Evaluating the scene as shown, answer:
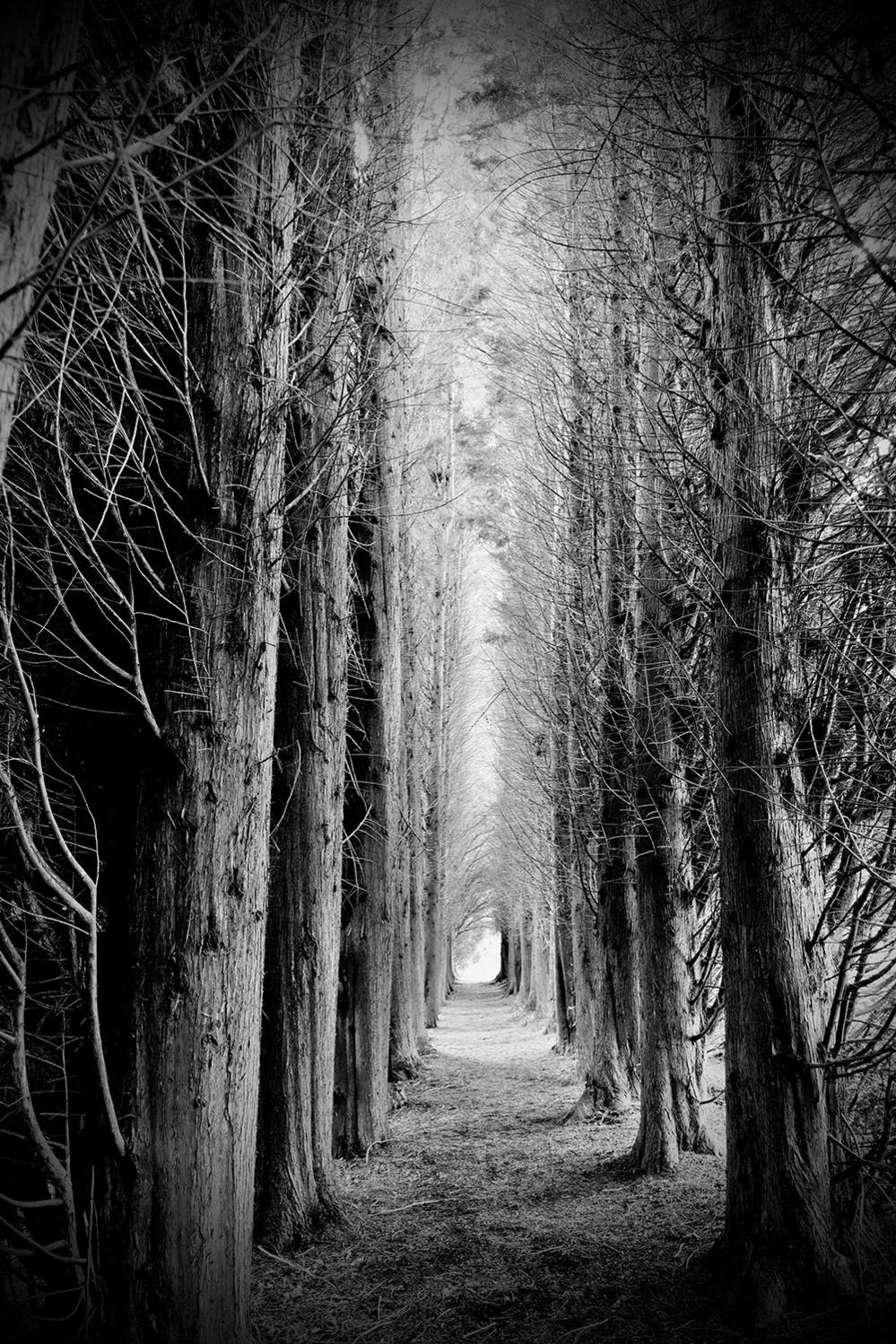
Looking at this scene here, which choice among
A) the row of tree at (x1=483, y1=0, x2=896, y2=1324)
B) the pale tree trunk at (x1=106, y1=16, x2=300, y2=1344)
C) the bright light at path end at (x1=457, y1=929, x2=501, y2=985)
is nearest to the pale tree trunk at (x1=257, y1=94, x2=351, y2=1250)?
the pale tree trunk at (x1=106, y1=16, x2=300, y2=1344)

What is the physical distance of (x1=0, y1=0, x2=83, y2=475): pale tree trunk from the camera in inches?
58.8

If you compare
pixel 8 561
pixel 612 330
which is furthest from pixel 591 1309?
pixel 612 330

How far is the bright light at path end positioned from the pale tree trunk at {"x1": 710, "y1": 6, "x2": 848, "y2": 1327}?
50.6 m

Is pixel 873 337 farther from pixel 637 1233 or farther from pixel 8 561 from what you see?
pixel 637 1233

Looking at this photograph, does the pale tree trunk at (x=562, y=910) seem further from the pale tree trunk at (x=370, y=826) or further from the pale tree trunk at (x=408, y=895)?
the pale tree trunk at (x=370, y=826)

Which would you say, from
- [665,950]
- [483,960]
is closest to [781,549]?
[665,950]

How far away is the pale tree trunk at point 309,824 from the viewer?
14.6 ft

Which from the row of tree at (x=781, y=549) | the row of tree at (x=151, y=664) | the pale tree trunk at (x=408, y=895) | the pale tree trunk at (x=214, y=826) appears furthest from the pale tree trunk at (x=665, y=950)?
the pale tree trunk at (x=408, y=895)

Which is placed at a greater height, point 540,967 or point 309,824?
point 309,824

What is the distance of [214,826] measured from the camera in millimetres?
2803

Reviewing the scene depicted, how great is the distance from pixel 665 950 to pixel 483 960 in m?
63.4

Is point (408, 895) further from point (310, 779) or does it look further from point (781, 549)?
point (781, 549)

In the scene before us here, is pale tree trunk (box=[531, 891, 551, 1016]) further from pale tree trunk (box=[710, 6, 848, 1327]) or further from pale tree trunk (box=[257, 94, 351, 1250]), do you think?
pale tree trunk (box=[710, 6, 848, 1327])

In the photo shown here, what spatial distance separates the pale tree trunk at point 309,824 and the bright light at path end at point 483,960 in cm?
4923
